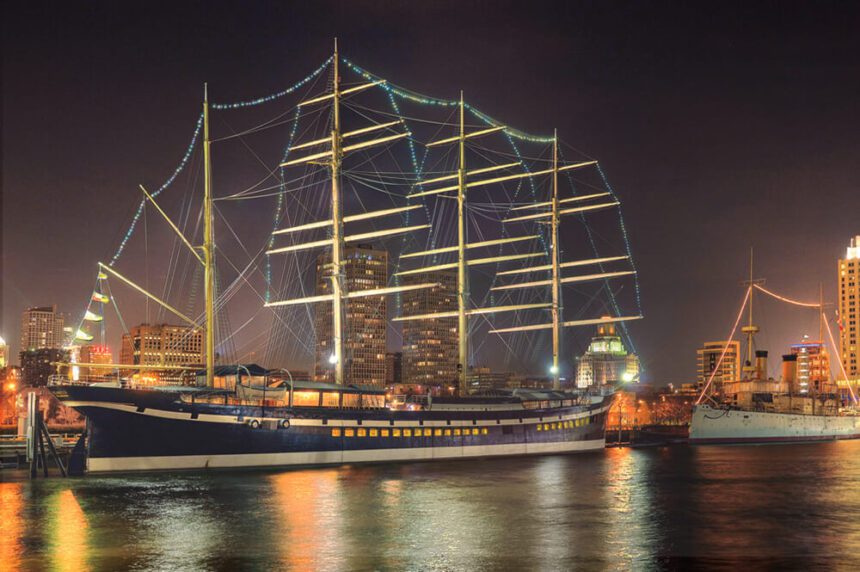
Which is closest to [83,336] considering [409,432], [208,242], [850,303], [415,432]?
[208,242]

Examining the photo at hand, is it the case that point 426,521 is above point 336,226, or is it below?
below

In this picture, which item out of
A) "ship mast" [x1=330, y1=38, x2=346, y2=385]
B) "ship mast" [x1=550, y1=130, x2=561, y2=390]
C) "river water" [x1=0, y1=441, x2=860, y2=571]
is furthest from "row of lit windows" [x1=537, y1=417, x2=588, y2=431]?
"ship mast" [x1=330, y1=38, x2=346, y2=385]

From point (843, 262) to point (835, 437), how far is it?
320 feet

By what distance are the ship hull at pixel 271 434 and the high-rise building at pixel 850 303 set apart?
153 metres

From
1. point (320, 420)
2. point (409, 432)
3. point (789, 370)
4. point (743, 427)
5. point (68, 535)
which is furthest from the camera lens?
point (789, 370)

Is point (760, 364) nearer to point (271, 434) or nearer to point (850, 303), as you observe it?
point (271, 434)

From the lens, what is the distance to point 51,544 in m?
25.6

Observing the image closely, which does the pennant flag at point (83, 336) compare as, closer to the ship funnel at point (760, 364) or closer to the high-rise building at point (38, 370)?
the ship funnel at point (760, 364)

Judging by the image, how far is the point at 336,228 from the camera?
6256 cm

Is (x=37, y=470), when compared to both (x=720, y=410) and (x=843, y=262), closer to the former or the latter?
(x=720, y=410)

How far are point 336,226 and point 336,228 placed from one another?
0.49 ft

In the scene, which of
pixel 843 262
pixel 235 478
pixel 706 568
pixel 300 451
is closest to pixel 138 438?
pixel 235 478

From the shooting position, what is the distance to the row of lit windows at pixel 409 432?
5391 centimetres

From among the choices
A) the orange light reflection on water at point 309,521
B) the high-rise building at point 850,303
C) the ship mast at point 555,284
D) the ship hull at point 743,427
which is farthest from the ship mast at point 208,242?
the high-rise building at point 850,303
